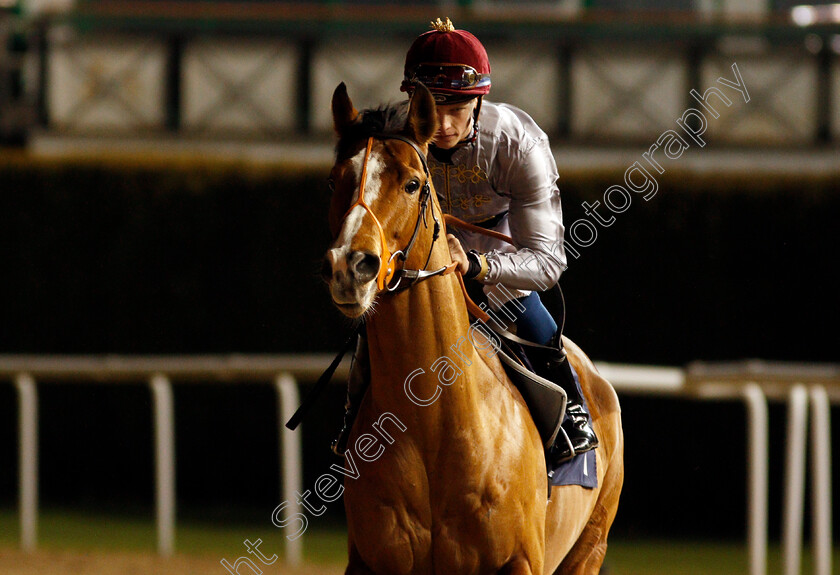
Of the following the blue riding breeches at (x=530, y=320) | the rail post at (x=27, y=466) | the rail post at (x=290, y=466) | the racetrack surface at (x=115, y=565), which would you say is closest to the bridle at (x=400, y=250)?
the blue riding breeches at (x=530, y=320)

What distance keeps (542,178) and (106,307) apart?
17.7ft

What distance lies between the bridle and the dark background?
14.1ft

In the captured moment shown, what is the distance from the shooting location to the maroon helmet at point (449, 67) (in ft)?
10.4

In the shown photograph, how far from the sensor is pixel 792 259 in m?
7.54

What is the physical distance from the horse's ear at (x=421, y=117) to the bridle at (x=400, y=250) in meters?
0.03

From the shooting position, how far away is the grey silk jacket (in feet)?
10.6

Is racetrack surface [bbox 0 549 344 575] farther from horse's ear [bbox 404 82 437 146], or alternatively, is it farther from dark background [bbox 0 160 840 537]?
horse's ear [bbox 404 82 437 146]

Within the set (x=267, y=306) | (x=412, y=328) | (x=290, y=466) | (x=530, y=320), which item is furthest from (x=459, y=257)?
(x=267, y=306)

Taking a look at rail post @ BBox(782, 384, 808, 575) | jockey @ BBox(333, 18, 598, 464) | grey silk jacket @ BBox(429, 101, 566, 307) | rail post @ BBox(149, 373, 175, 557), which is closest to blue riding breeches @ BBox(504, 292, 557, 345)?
jockey @ BBox(333, 18, 598, 464)

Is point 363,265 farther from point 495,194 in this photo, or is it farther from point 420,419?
point 495,194

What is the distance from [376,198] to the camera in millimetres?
2756

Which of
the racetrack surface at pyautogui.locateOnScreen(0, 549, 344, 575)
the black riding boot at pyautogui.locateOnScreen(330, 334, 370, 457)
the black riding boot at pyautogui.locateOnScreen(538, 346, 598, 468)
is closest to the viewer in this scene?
the black riding boot at pyautogui.locateOnScreen(330, 334, 370, 457)

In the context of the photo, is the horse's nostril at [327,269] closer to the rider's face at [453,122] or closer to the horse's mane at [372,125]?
the horse's mane at [372,125]

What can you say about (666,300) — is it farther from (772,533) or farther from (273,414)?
(273,414)
